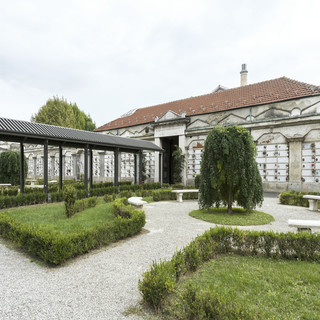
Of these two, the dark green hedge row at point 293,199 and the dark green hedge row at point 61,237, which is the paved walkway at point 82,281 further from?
the dark green hedge row at point 293,199

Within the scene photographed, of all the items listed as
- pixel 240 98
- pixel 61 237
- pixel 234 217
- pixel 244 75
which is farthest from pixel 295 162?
pixel 61 237

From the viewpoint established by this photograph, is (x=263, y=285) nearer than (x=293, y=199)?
Yes

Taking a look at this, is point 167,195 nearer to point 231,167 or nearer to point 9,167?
point 231,167

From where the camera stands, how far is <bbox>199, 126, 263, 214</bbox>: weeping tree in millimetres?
7656

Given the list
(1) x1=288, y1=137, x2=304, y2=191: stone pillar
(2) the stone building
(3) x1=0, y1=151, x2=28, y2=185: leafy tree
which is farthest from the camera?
(3) x1=0, y1=151, x2=28, y2=185: leafy tree

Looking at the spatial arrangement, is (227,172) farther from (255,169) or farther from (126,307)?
(126,307)

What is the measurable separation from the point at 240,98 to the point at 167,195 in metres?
12.2

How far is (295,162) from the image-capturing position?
15.2 meters

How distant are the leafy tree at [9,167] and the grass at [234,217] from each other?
19863 mm

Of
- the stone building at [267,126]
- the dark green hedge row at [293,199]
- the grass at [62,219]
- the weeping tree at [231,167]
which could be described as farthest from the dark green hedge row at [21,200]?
the dark green hedge row at [293,199]

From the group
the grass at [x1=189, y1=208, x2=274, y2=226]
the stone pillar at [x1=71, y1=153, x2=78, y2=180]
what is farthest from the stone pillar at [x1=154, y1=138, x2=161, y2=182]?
the grass at [x1=189, y1=208, x2=274, y2=226]

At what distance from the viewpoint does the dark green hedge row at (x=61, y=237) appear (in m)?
4.16

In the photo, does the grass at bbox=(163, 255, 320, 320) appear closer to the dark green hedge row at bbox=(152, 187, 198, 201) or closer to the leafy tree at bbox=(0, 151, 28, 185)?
the dark green hedge row at bbox=(152, 187, 198, 201)

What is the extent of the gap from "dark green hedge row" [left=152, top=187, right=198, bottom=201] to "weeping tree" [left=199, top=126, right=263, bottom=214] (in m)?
4.76
